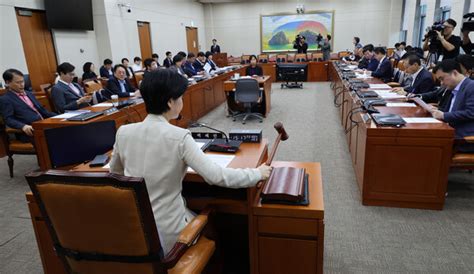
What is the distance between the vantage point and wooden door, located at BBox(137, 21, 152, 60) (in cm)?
968

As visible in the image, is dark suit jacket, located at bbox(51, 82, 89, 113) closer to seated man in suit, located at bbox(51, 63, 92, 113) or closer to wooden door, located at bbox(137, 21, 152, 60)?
seated man in suit, located at bbox(51, 63, 92, 113)

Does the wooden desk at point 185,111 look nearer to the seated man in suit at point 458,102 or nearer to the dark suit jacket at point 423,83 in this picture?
the seated man in suit at point 458,102

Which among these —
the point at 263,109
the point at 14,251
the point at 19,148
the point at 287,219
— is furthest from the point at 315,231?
the point at 263,109

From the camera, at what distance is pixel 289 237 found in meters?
1.61

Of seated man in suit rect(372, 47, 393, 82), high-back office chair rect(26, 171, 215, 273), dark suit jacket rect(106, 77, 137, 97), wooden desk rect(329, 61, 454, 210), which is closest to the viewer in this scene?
high-back office chair rect(26, 171, 215, 273)

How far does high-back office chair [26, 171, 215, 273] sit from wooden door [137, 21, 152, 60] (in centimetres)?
924

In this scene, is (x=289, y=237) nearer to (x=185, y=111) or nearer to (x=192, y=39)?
(x=185, y=111)

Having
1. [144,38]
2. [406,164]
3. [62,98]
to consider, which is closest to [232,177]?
[406,164]

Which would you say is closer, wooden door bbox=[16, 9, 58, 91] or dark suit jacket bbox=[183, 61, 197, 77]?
wooden door bbox=[16, 9, 58, 91]

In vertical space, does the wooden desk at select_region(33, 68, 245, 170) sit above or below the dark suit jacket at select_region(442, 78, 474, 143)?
below

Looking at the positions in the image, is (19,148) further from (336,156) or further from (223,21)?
(223,21)

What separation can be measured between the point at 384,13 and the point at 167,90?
1455cm

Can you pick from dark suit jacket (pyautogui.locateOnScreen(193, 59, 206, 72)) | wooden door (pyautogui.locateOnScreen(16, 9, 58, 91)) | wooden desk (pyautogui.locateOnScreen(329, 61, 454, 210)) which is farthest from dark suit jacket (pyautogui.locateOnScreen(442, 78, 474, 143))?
wooden door (pyautogui.locateOnScreen(16, 9, 58, 91))

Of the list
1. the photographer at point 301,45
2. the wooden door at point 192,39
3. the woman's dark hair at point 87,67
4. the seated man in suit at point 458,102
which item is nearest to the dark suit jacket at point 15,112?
the woman's dark hair at point 87,67
